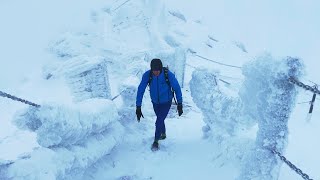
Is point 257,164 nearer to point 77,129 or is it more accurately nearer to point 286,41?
point 77,129

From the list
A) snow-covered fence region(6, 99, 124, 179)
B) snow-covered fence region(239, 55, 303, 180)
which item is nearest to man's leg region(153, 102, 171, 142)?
snow-covered fence region(6, 99, 124, 179)

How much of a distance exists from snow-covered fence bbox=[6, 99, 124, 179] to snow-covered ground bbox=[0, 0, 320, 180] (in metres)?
0.02

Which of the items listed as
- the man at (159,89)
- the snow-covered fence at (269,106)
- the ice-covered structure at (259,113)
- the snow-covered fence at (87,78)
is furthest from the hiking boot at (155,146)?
the snow-covered fence at (269,106)

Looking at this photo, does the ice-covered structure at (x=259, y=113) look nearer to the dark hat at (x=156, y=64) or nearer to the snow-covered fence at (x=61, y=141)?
the dark hat at (x=156, y=64)

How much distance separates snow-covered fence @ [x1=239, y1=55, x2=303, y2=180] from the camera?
3.66 m

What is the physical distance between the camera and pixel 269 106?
12.8 ft

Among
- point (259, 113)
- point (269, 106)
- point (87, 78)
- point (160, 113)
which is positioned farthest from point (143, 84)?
point (269, 106)

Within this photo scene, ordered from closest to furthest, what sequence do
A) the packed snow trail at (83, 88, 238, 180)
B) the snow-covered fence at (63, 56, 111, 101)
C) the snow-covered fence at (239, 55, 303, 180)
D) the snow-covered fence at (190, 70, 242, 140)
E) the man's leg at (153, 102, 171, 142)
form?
the snow-covered fence at (239, 55, 303, 180) → the packed snow trail at (83, 88, 238, 180) → the snow-covered fence at (190, 70, 242, 140) → the man's leg at (153, 102, 171, 142) → the snow-covered fence at (63, 56, 111, 101)

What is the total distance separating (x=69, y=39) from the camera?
1386 centimetres

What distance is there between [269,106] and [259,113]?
387 millimetres

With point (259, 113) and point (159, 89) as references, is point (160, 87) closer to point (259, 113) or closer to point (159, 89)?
point (159, 89)

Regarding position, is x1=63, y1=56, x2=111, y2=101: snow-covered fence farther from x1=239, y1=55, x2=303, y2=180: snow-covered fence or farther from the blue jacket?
x1=239, y1=55, x2=303, y2=180: snow-covered fence

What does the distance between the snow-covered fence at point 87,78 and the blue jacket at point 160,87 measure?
3.83 feet

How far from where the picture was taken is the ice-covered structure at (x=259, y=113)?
3.72 metres
